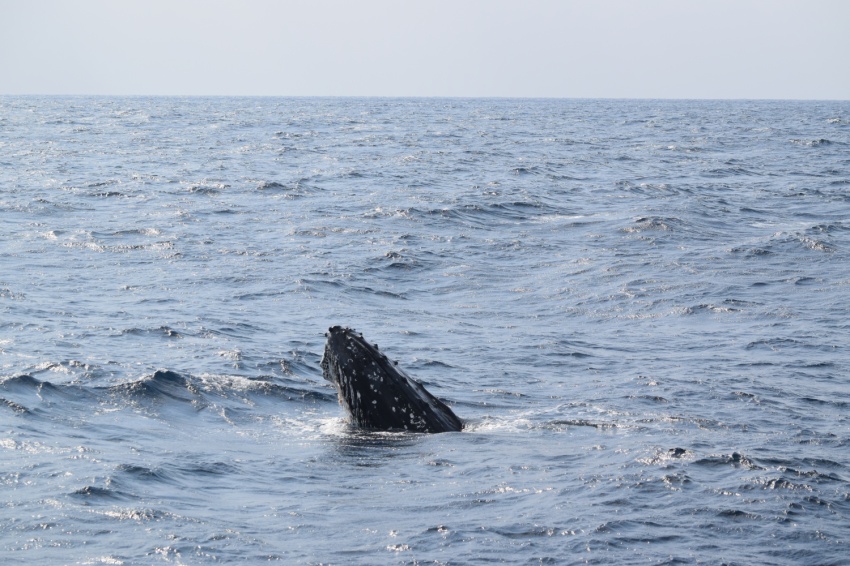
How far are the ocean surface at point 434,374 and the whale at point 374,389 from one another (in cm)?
30

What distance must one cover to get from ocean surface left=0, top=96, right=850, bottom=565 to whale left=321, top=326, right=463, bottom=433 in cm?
30

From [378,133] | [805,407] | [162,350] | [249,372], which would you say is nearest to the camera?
[805,407]

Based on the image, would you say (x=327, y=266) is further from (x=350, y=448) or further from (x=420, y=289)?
(x=350, y=448)

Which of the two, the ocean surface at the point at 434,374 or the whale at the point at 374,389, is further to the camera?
the whale at the point at 374,389

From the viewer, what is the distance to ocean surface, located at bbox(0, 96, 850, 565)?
Answer: 965 centimetres

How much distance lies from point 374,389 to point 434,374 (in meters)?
3.69

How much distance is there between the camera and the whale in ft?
41.0

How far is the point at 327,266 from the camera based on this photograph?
25.1 m

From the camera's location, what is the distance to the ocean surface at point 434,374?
31.7ft

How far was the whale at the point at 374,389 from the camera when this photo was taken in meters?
12.5

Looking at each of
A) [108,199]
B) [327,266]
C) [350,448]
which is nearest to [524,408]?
[350,448]

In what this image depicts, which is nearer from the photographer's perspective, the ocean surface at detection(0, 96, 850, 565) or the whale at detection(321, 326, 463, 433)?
the ocean surface at detection(0, 96, 850, 565)

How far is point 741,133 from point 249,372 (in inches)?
2814

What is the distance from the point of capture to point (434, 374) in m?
16.3
